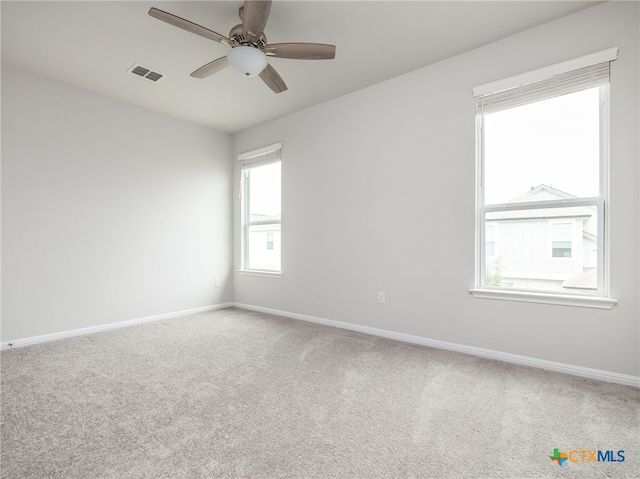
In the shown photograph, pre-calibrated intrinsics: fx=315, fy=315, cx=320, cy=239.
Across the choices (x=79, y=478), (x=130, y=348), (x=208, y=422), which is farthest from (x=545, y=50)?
(x=130, y=348)

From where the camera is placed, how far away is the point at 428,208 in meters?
3.04

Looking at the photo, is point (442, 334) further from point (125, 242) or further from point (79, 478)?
point (125, 242)

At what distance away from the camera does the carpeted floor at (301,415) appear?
1423mm

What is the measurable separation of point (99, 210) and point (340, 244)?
2807 millimetres

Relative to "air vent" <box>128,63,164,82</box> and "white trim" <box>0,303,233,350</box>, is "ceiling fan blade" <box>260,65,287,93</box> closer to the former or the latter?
"air vent" <box>128,63,164,82</box>

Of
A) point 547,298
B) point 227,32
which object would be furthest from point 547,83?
point 227,32

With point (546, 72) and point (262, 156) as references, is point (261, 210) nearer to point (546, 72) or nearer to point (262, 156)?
point (262, 156)

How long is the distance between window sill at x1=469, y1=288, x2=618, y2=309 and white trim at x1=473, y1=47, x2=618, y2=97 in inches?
66.6

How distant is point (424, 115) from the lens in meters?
3.05

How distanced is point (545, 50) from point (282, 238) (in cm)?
326

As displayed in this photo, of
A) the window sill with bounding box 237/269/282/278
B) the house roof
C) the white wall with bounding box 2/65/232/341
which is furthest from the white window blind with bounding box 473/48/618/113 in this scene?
the white wall with bounding box 2/65/232/341

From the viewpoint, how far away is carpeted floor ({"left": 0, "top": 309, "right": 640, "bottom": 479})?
1.42m

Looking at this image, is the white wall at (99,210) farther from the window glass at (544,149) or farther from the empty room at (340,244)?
the window glass at (544,149)

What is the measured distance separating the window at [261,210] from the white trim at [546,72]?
8.39ft
